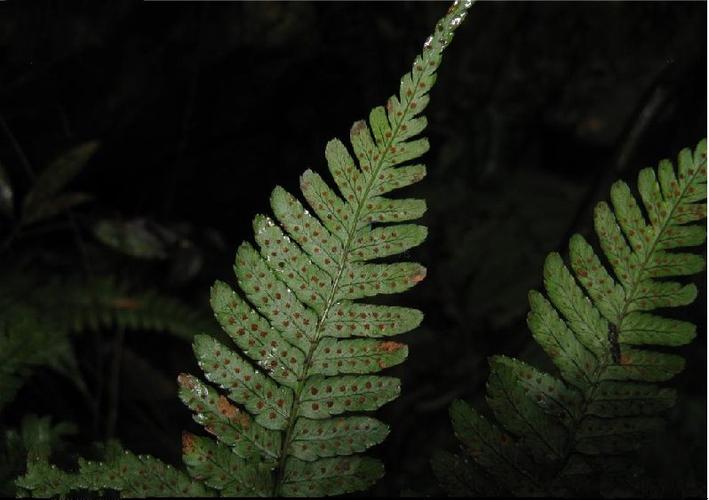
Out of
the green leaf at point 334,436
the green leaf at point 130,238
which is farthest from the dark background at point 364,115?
the green leaf at point 334,436

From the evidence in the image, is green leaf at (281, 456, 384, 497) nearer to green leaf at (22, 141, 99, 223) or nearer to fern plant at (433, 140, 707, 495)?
fern plant at (433, 140, 707, 495)

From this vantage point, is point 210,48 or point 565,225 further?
point 565,225

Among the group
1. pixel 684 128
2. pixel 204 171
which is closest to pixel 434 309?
pixel 204 171

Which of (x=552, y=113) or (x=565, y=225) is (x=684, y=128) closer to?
(x=565, y=225)

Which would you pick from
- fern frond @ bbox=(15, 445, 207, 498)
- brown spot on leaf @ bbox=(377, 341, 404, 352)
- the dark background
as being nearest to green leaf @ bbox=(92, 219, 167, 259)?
the dark background

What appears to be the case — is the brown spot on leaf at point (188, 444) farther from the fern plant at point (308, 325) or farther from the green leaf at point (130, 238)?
the green leaf at point (130, 238)

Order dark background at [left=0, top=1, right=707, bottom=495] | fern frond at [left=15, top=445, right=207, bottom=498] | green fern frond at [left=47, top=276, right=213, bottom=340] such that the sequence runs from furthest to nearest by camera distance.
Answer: green fern frond at [left=47, top=276, right=213, bottom=340], dark background at [left=0, top=1, right=707, bottom=495], fern frond at [left=15, top=445, right=207, bottom=498]
